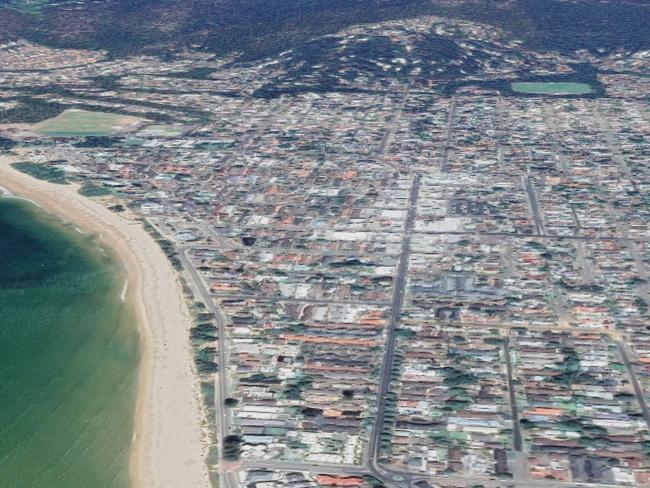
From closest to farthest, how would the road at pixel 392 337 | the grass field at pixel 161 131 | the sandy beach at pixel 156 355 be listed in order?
the sandy beach at pixel 156 355 → the road at pixel 392 337 → the grass field at pixel 161 131

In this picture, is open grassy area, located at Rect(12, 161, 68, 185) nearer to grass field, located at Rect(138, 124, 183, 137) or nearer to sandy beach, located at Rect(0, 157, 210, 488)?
sandy beach, located at Rect(0, 157, 210, 488)

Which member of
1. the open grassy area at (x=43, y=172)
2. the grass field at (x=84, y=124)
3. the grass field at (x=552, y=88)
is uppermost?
the open grassy area at (x=43, y=172)

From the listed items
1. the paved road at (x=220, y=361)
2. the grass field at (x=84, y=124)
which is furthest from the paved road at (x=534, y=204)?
the grass field at (x=84, y=124)

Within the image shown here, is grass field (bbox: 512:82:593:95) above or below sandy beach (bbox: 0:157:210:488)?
below

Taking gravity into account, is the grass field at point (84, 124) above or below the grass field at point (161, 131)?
above

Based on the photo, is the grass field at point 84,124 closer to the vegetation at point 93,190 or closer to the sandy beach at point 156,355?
the vegetation at point 93,190

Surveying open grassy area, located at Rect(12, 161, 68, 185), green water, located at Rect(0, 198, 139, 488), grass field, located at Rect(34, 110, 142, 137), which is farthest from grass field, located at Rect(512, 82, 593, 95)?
green water, located at Rect(0, 198, 139, 488)
